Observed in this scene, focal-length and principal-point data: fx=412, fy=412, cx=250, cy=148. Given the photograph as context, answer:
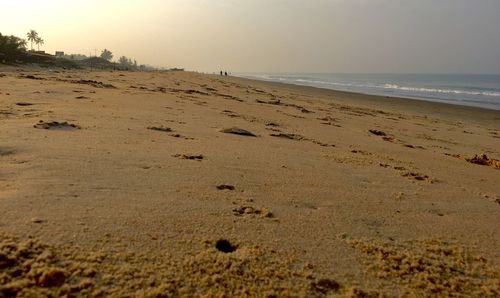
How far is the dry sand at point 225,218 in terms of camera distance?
2021 millimetres

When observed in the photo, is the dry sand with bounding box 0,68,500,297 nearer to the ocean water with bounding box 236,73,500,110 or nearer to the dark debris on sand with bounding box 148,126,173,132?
the dark debris on sand with bounding box 148,126,173,132

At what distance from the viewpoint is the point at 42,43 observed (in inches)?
3588

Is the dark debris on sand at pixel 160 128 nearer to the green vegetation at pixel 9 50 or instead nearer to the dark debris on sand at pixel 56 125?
the dark debris on sand at pixel 56 125

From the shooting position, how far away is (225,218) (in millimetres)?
2729

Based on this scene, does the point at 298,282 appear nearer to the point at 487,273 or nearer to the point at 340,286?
the point at 340,286

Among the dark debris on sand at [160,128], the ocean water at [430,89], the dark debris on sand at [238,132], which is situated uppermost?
the ocean water at [430,89]

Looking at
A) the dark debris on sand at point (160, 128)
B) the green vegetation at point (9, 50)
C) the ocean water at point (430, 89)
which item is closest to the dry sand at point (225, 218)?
the dark debris on sand at point (160, 128)

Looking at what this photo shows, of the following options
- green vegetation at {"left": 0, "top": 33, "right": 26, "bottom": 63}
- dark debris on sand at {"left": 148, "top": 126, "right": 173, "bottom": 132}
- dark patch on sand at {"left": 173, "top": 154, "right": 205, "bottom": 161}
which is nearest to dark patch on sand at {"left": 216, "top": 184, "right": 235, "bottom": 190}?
dark patch on sand at {"left": 173, "top": 154, "right": 205, "bottom": 161}

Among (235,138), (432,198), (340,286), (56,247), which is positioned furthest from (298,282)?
(235,138)

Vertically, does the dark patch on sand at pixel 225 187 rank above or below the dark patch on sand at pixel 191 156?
below

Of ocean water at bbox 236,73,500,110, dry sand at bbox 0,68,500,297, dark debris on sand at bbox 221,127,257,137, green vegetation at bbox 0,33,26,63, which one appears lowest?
dry sand at bbox 0,68,500,297

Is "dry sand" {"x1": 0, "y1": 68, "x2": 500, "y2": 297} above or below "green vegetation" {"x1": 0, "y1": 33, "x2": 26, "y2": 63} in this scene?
below

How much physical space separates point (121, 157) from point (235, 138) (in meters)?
2.10

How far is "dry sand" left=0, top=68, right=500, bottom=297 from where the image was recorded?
202 centimetres
